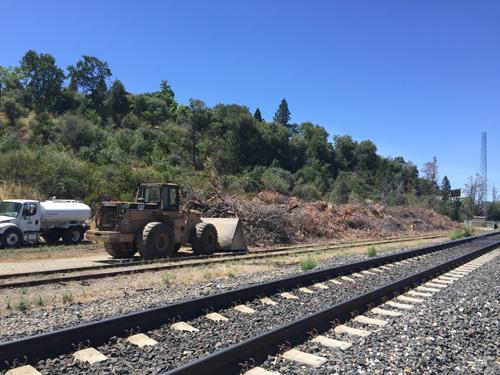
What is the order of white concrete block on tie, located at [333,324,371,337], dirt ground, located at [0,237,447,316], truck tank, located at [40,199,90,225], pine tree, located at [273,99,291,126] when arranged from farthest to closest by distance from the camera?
pine tree, located at [273,99,291,126]
truck tank, located at [40,199,90,225]
dirt ground, located at [0,237,447,316]
white concrete block on tie, located at [333,324,371,337]

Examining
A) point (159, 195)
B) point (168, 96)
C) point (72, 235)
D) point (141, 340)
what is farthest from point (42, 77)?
point (141, 340)

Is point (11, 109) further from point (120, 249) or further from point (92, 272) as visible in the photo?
point (92, 272)

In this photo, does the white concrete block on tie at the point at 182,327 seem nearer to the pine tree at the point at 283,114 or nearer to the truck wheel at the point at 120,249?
the truck wheel at the point at 120,249

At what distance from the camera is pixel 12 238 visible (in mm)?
18547

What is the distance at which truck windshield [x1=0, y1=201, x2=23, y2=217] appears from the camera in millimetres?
19141

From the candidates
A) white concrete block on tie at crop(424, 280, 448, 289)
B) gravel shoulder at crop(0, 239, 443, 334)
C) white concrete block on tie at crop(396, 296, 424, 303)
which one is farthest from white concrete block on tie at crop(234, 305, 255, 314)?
white concrete block on tie at crop(424, 280, 448, 289)

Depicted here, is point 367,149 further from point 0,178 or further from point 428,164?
point 0,178

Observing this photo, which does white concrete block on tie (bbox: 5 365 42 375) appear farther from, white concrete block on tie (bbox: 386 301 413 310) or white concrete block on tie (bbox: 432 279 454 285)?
white concrete block on tie (bbox: 432 279 454 285)

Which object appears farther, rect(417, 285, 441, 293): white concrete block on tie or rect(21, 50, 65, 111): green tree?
rect(21, 50, 65, 111): green tree

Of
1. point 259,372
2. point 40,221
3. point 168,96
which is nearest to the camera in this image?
point 259,372

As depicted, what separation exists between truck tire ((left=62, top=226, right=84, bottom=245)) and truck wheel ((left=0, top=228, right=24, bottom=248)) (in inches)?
97.9

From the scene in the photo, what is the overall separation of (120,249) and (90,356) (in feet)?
37.9

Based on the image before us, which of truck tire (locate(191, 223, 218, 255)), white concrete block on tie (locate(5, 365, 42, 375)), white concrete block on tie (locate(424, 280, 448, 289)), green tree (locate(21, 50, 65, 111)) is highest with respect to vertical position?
green tree (locate(21, 50, 65, 111))

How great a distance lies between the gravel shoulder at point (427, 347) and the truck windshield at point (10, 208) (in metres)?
16.3
